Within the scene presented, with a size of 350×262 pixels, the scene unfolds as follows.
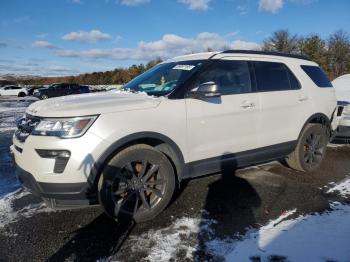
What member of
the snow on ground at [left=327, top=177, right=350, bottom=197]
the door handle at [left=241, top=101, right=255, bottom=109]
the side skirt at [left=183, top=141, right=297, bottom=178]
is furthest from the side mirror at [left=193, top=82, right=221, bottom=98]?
the snow on ground at [left=327, top=177, right=350, bottom=197]

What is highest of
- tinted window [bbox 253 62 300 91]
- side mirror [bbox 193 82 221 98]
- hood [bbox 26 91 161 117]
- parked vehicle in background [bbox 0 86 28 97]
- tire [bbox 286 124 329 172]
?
parked vehicle in background [bbox 0 86 28 97]

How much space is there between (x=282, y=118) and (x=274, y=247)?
225 cm

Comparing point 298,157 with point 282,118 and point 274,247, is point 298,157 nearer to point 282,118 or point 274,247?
point 282,118

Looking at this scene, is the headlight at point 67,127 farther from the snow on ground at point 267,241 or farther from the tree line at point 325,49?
the tree line at point 325,49

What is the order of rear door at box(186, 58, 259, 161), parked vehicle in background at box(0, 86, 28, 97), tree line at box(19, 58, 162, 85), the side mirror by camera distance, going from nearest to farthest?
the side mirror < rear door at box(186, 58, 259, 161) < parked vehicle in background at box(0, 86, 28, 97) < tree line at box(19, 58, 162, 85)

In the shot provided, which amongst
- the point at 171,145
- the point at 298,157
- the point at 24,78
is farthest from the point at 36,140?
the point at 24,78

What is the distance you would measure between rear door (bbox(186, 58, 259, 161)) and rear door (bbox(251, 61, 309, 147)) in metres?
0.18

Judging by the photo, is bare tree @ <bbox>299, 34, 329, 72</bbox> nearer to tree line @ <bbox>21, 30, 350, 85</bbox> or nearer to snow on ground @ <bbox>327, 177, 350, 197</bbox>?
tree line @ <bbox>21, 30, 350, 85</bbox>

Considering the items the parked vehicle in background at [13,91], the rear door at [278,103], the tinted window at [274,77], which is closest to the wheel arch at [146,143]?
the rear door at [278,103]

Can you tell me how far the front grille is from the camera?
11.2 ft

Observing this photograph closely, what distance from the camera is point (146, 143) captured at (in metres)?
3.70

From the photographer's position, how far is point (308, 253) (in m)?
2.95

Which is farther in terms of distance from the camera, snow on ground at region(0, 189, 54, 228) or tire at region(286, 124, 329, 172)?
tire at region(286, 124, 329, 172)

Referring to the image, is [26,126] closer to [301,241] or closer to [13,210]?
[13,210]
